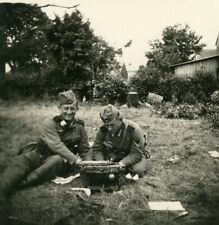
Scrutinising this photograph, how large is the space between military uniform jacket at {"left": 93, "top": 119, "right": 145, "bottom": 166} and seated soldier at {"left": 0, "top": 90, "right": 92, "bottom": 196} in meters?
0.16

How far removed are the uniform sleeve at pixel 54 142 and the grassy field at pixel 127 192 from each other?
0.21 m

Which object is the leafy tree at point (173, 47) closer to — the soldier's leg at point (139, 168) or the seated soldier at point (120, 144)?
the seated soldier at point (120, 144)

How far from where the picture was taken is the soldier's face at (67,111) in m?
3.54

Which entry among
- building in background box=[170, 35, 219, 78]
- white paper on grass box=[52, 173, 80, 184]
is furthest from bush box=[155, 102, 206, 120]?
white paper on grass box=[52, 173, 80, 184]

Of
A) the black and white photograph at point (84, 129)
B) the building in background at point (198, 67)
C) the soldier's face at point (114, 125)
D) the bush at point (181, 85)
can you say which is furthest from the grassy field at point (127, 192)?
the building in background at point (198, 67)

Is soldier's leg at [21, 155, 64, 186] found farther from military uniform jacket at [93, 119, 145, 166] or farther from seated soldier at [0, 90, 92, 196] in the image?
military uniform jacket at [93, 119, 145, 166]

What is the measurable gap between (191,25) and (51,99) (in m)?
1.69

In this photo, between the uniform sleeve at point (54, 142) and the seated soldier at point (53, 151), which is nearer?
the seated soldier at point (53, 151)

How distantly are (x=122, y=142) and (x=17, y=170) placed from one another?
3.88 feet

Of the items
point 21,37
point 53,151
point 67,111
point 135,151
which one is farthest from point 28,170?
point 21,37

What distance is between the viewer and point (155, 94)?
6.55 meters

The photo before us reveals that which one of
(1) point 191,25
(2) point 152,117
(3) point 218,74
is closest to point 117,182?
(1) point 191,25

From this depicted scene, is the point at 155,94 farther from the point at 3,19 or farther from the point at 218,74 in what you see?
the point at 3,19

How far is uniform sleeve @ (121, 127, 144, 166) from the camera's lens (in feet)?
12.2
